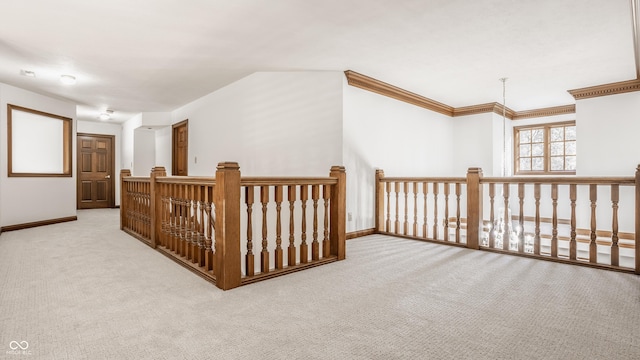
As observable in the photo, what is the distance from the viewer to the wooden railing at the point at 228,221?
91.3 inches

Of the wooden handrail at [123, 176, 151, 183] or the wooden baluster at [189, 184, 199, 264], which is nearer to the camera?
the wooden baluster at [189, 184, 199, 264]

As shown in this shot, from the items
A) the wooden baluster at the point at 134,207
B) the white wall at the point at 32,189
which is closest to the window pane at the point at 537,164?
the wooden baluster at the point at 134,207

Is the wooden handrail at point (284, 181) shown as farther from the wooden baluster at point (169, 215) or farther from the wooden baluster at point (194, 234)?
the wooden baluster at point (169, 215)

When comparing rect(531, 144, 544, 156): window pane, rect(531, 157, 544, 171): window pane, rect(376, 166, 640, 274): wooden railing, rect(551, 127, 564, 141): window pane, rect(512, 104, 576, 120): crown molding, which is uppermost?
rect(512, 104, 576, 120): crown molding

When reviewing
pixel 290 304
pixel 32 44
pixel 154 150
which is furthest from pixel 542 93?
pixel 154 150

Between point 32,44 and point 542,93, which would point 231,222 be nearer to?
point 32,44

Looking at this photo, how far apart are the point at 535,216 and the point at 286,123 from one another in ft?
10.8

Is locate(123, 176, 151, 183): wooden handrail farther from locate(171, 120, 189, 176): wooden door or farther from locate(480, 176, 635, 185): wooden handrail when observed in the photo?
locate(480, 176, 635, 185): wooden handrail

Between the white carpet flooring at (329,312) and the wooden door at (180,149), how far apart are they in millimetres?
3846

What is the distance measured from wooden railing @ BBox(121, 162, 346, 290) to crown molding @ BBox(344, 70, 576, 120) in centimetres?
199

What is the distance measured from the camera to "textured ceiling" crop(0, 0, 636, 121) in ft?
9.19

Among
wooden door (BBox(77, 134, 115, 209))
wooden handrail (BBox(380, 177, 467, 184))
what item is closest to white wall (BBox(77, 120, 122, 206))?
wooden door (BBox(77, 134, 115, 209))

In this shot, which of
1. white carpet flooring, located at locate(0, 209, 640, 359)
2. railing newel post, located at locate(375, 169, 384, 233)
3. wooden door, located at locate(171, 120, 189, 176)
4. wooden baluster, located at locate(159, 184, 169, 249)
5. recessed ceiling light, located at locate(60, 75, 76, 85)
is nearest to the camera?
white carpet flooring, located at locate(0, 209, 640, 359)

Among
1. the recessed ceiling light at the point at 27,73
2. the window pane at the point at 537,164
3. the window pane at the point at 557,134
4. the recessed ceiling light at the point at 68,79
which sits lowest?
the window pane at the point at 537,164
